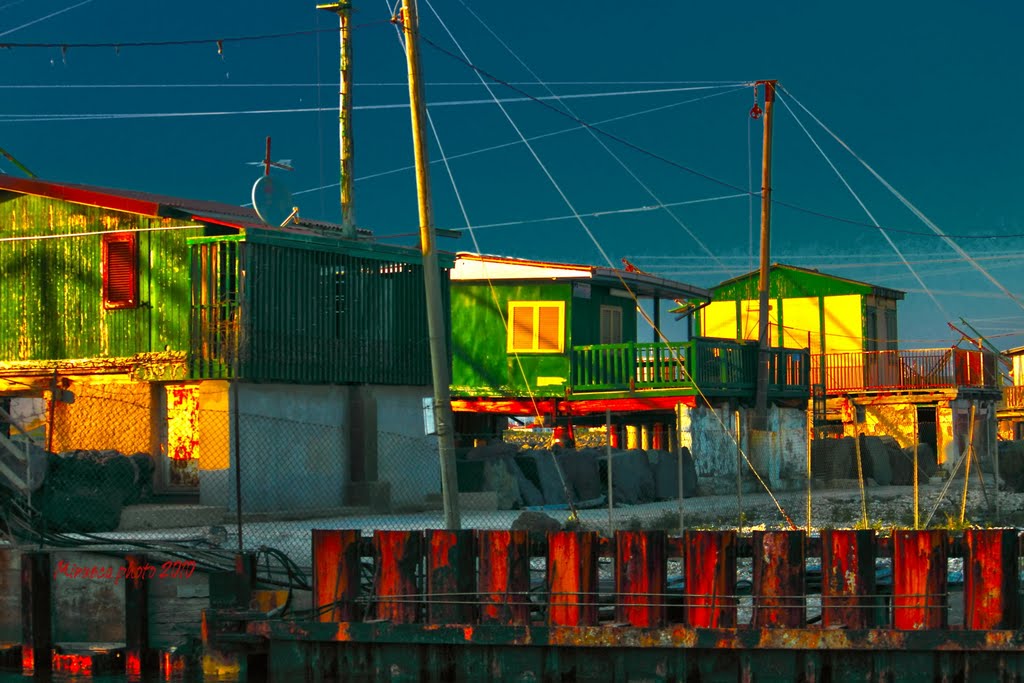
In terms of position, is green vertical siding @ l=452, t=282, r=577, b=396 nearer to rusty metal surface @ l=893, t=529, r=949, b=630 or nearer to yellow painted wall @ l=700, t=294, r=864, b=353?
yellow painted wall @ l=700, t=294, r=864, b=353

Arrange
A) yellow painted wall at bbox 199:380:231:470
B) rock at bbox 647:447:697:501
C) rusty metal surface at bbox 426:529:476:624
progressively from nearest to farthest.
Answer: rusty metal surface at bbox 426:529:476:624
yellow painted wall at bbox 199:380:231:470
rock at bbox 647:447:697:501

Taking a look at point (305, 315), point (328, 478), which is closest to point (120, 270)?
point (305, 315)

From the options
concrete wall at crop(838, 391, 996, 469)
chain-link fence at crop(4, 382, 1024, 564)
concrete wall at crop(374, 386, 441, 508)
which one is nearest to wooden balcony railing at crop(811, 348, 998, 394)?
concrete wall at crop(838, 391, 996, 469)

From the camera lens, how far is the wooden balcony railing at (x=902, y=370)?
48.7 meters

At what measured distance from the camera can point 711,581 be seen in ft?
42.9

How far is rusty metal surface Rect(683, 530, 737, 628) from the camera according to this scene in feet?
42.8

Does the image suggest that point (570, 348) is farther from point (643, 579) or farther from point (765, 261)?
point (643, 579)

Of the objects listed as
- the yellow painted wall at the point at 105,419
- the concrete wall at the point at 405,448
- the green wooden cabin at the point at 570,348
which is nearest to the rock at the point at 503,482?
the concrete wall at the point at 405,448

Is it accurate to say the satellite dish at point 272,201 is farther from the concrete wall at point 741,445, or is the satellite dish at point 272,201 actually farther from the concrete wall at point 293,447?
the concrete wall at point 741,445

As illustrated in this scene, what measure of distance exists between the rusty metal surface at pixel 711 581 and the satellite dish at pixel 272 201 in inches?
612

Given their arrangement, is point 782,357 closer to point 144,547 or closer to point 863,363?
point 863,363

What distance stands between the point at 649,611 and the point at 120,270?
16505 millimetres

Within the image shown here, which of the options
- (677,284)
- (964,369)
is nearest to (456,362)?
(677,284)

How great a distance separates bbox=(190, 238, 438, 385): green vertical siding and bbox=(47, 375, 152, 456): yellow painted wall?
1.84 metres
